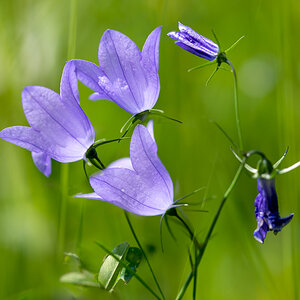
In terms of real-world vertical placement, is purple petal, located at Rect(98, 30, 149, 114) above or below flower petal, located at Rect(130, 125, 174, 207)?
above

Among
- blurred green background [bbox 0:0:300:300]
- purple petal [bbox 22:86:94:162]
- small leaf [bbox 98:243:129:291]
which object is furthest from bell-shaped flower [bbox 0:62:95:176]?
blurred green background [bbox 0:0:300:300]

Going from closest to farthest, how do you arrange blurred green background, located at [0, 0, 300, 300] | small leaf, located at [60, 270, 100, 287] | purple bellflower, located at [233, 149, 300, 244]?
purple bellflower, located at [233, 149, 300, 244]
small leaf, located at [60, 270, 100, 287]
blurred green background, located at [0, 0, 300, 300]

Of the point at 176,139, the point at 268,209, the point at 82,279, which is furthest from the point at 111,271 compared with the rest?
the point at 176,139

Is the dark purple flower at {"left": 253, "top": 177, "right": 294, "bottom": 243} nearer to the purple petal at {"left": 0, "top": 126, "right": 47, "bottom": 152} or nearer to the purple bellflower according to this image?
the purple bellflower

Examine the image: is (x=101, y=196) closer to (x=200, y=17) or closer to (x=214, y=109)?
(x=214, y=109)

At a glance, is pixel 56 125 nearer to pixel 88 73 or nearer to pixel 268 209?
pixel 88 73

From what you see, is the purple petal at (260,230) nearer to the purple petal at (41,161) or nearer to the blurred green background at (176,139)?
the purple petal at (41,161)

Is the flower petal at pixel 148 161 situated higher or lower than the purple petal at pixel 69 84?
lower

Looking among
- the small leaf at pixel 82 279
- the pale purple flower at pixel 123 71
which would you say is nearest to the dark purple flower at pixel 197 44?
the pale purple flower at pixel 123 71
